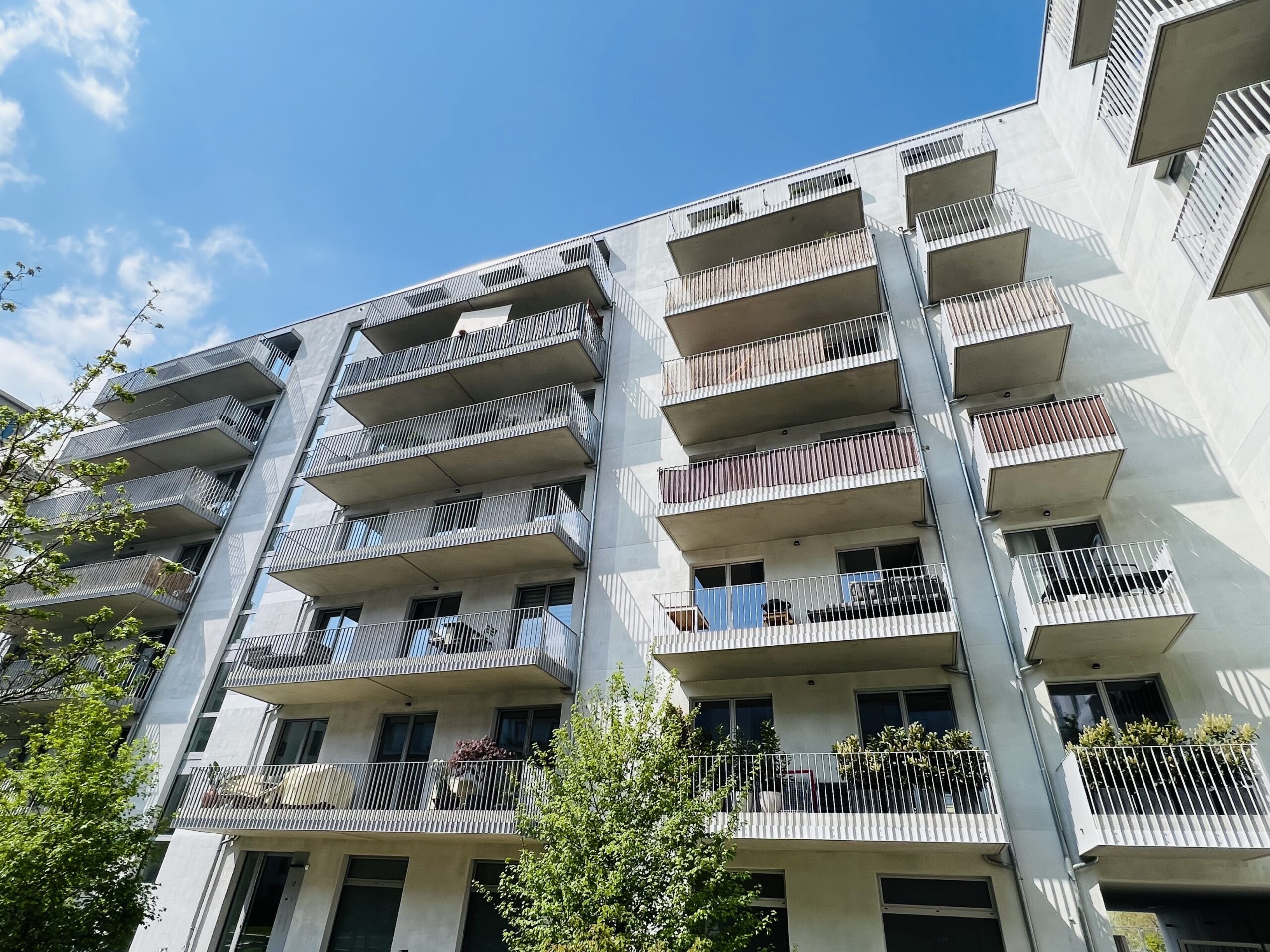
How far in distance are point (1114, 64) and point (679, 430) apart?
1098 cm

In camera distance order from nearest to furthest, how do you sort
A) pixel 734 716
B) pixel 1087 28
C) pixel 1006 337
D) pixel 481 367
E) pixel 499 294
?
pixel 1087 28 → pixel 734 716 → pixel 1006 337 → pixel 481 367 → pixel 499 294

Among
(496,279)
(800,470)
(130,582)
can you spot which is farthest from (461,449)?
(130,582)

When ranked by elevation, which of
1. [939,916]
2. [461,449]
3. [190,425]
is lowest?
[939,916]

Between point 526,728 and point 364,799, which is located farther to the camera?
point 526,728

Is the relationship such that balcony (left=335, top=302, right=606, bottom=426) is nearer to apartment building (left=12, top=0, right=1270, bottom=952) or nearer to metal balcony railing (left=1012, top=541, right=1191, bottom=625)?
apartment building (left=12, top=0, right=1270, bottom=952)

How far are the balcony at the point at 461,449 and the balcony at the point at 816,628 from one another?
18.8 feet

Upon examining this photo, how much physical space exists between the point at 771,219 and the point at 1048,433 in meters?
9.76

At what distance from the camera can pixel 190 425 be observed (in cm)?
2347

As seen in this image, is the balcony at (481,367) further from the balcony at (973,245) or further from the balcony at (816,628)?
the balcony at (973,245)

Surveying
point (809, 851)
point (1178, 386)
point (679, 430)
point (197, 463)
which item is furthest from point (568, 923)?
point (197, 463)

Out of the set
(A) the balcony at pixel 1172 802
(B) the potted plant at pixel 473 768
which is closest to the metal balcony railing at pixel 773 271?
(A) the balcony at pixel 1172 802

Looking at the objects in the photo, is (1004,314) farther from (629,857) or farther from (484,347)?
(484,347)

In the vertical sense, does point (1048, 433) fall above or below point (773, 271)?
below

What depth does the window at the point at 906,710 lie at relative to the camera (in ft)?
38.8
